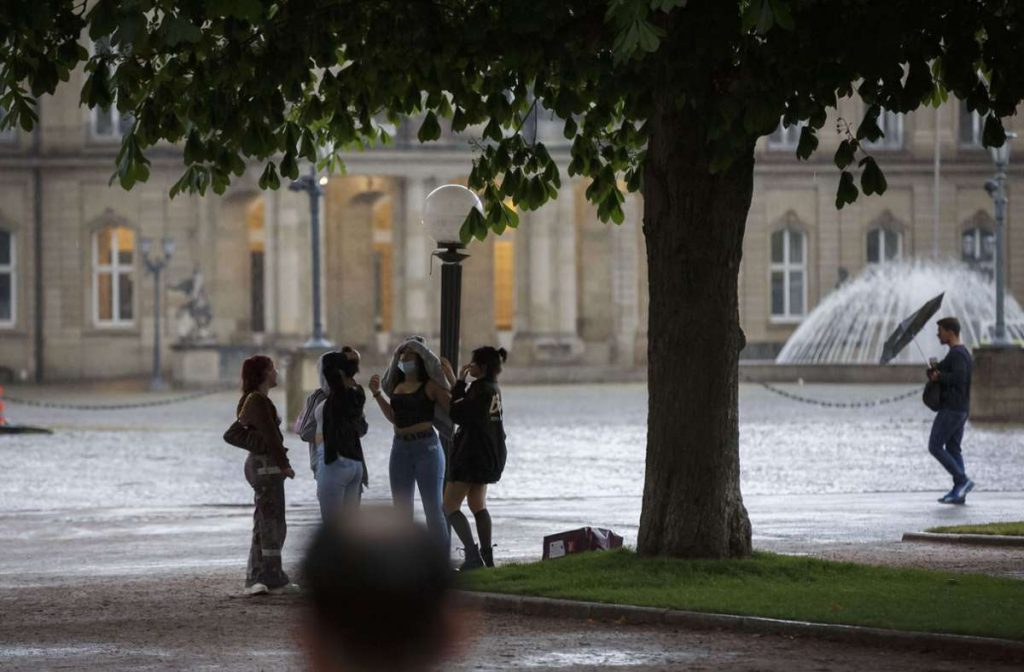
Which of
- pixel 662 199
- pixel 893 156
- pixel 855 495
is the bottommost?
pixel 855 495

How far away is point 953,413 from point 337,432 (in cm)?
869

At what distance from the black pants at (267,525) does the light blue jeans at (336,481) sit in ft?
1.20

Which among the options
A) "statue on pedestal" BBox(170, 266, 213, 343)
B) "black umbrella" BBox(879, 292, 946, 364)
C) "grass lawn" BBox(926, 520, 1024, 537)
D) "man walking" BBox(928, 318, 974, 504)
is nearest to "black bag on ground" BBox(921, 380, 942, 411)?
"man walking" BBox(928, 318, 974, 504)

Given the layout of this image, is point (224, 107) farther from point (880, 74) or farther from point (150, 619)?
point (880, 74)

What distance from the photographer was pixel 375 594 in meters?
10.6

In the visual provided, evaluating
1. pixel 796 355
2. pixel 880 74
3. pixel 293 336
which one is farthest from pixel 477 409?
pixel 293 336

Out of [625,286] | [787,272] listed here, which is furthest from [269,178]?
[787,272]

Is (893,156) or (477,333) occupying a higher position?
(893,156)

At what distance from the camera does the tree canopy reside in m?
12.2

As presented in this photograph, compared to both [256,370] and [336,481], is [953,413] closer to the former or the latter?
[336,481]

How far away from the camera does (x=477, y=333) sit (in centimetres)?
6556

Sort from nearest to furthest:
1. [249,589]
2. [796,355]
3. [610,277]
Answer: [249,589] < [796,355] < [610,277]

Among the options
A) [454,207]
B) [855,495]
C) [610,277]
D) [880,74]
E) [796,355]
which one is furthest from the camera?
[610,277]

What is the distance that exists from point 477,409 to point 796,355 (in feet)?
134
